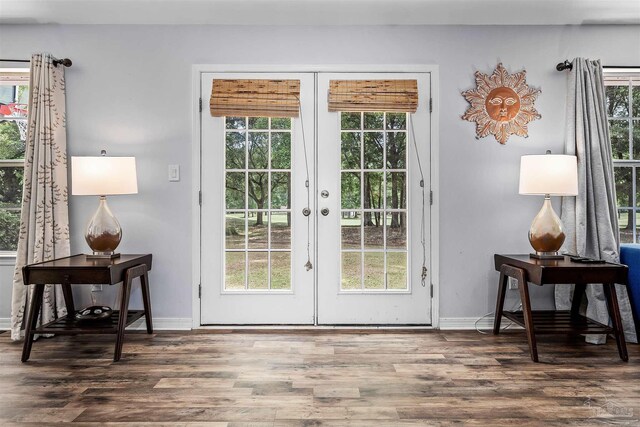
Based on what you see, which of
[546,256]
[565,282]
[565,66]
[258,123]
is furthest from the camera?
[258,123]

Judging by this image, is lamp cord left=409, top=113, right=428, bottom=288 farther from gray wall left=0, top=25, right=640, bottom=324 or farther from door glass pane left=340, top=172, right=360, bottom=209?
door glass pane left=340, top=172, right=360, bottom=209

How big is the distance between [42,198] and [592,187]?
13.4ft

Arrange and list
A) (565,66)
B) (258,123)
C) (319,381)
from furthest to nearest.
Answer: (258,123), (565,66), (319,381)

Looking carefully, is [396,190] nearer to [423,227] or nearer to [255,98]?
[423,227]

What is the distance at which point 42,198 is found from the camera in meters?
3.24

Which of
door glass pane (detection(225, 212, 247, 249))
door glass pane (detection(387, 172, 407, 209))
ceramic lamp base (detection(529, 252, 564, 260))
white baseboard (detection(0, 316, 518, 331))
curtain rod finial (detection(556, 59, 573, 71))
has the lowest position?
white baseboard (detection(0, 316, 518, 331))

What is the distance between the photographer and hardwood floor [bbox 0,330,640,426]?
204cm

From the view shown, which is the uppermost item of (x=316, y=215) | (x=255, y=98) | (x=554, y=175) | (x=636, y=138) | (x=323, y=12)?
(x=323, y=12)

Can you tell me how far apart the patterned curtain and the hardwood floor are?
297mm

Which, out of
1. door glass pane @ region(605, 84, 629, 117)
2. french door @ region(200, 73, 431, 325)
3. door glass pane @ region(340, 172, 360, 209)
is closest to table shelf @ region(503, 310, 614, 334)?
french door @ region(200, 73, 431, 325)

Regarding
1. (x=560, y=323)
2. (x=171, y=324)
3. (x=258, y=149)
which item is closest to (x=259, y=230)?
(x=258, y=149)

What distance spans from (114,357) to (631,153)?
165 inches

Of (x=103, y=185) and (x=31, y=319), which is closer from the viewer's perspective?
(x=31, y=319)

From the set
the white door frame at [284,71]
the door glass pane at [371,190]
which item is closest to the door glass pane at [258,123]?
the white door frame at [284,71]
